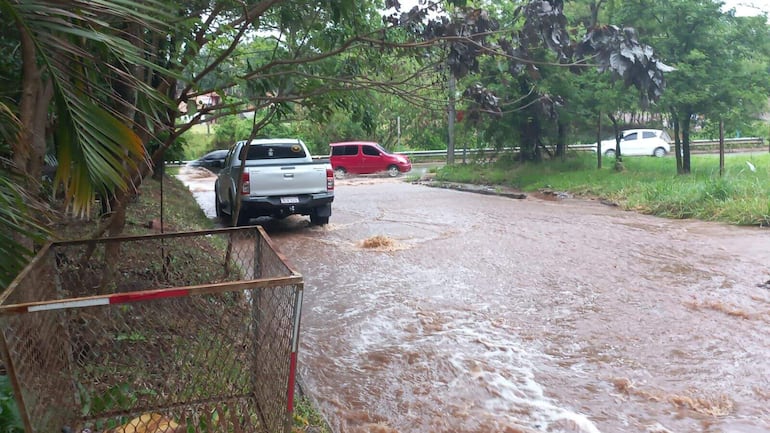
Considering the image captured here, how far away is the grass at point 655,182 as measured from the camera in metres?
13.6

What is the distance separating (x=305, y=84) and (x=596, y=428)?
398cm

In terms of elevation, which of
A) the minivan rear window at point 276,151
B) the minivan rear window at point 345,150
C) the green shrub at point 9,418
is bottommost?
the green shrub at point 9,418

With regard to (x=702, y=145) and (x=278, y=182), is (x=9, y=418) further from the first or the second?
(x=702, y=145)

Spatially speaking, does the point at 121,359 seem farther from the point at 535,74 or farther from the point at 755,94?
the point at 755,94

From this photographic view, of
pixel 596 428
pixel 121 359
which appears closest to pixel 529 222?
pixel 596 428

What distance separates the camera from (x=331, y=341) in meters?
6.57

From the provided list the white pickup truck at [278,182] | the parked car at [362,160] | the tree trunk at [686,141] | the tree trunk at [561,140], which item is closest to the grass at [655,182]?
Answer: the tree trunk at [686,141]

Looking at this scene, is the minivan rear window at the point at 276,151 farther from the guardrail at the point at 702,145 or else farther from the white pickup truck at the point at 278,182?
the guardrail at the point at 702,145

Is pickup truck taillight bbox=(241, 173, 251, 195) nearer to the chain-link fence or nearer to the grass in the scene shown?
the chain-link fence

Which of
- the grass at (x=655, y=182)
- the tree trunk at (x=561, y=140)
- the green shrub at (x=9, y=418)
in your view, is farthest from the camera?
the tree trunk at (x=561, y=140)

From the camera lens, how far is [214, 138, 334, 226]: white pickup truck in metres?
12.2

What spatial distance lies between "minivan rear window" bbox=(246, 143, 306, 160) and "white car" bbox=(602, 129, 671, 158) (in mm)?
20496

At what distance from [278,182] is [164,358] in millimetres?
9393

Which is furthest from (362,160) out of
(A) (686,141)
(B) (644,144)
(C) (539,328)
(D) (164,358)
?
(D) (164,358)
